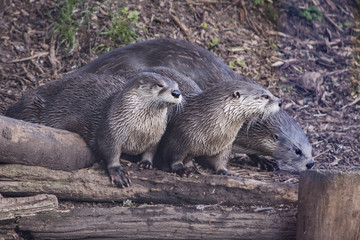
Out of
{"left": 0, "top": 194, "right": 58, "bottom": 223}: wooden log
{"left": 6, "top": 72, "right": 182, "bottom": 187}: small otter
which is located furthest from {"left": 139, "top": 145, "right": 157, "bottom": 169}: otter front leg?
{"left": 0, "top": 194, "right": 58, "bottom": 223}: wooden log

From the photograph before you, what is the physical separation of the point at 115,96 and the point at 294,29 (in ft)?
10.6

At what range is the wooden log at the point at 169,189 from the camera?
2916 mm

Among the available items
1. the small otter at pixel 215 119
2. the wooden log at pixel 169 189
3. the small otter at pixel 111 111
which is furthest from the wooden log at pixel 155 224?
Answer: the small otter at pixel 215 119

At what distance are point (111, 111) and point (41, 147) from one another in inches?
19.7

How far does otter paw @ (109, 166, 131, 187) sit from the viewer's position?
299cm

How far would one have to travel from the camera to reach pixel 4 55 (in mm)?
4824

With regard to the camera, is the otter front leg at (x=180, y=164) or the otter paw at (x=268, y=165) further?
the otter paw at (x=268, y=165)

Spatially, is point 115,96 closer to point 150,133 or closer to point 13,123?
point 150,133

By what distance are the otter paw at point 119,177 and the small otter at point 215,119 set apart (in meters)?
0.34

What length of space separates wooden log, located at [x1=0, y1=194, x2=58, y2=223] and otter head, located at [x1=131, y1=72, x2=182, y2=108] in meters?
0.78

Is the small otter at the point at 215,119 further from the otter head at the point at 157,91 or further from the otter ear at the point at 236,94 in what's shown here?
the otter head at the point at 157,91

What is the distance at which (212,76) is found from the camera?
4074 millimetres

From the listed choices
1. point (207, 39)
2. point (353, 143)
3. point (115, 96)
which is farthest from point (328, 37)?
point (115, 96)

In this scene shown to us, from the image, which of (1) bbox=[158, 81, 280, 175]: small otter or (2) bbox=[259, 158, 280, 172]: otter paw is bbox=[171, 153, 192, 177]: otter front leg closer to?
(1) bbox=[158, 81, 280, 175]: small otter
